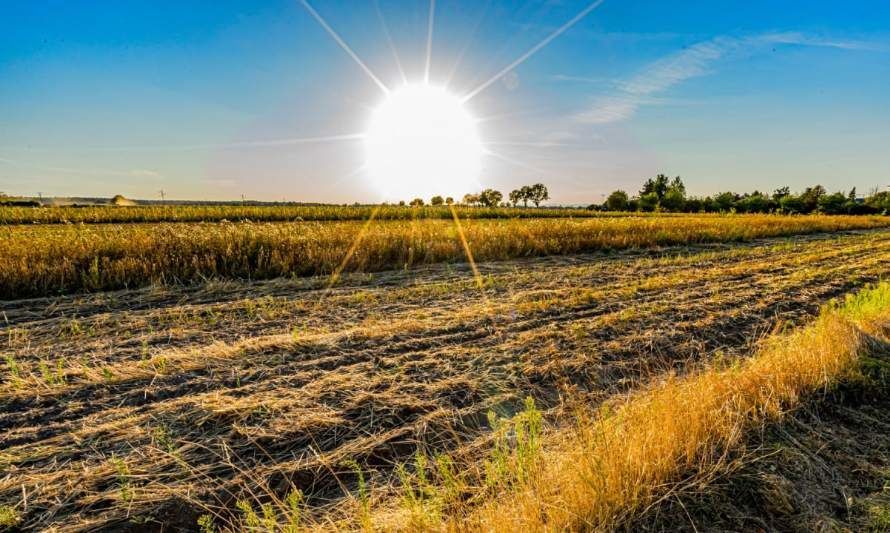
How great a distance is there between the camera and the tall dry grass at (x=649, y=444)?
6.44 ft

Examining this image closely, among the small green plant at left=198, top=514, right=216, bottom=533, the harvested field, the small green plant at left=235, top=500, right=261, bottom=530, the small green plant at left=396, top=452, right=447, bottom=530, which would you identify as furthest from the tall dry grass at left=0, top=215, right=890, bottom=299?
the small green plant at left=396, top=452, right=447, bottom=530

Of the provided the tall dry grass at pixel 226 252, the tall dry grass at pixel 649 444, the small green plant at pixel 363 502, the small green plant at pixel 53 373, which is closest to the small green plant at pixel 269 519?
the small green plant at pixel 363 502

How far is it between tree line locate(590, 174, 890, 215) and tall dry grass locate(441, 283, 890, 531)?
243ft

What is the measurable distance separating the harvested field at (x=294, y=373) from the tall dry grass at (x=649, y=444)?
2.01 ft

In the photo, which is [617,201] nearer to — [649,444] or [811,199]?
[811,199]

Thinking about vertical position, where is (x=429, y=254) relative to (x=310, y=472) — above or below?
above

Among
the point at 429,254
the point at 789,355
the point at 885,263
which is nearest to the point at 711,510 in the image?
the point at 789,355

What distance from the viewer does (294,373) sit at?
3.77m

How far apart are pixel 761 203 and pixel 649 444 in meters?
98.6

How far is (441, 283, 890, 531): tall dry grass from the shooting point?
6.44 ft

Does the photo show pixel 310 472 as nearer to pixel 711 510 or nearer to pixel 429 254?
pixel 711 510

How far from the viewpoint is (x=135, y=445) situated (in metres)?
2.71

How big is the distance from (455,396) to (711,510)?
1.87 meters

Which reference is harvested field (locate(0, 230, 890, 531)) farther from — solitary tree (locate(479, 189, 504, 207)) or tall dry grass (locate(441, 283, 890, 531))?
solitary tree (locate(479, 189, 504, 207))
